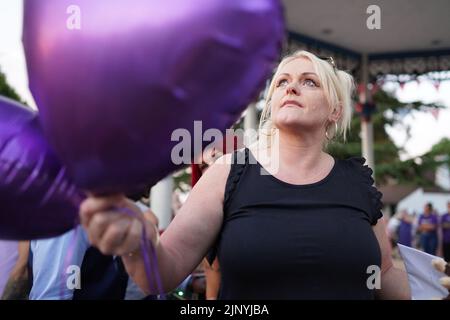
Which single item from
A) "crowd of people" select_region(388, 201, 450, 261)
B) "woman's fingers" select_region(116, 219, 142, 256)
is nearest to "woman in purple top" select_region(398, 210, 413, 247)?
"crowd of people" select_region(388, 201, 450, 261)

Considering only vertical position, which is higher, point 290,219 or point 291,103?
point 291,103

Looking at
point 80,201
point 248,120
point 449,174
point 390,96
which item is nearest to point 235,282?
point 80,201

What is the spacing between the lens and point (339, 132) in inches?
57.5

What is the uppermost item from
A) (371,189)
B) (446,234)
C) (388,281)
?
(371,189)

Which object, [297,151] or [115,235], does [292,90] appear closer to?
[297,151]

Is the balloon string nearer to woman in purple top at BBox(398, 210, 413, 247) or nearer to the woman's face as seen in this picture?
the woman's face

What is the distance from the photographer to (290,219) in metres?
1.05

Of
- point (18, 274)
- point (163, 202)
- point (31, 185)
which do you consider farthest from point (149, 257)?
point (163, 202)

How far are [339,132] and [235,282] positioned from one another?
651mm

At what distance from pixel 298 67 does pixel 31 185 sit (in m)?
0.70

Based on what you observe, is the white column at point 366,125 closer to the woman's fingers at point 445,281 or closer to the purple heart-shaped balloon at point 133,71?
the woman's fingers at point 445,281

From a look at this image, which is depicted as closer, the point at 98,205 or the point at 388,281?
the point at 98,205

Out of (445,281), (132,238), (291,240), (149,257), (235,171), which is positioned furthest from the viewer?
(445,281)
